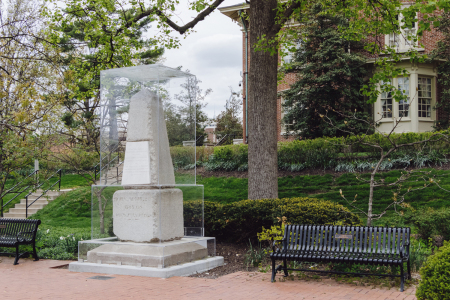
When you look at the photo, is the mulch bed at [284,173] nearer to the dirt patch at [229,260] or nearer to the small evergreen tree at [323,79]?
the small evergreen tree at [323,79]

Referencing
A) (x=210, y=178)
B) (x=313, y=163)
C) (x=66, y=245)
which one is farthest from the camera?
(x=210, y=178)

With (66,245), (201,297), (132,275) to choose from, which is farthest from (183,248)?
(66,245)

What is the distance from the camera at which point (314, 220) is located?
328 inches

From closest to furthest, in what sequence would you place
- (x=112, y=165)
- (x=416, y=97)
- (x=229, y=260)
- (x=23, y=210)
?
(x=112, y=165), (x=229, y=260), (x=23, y=210), (x=416, y=97)

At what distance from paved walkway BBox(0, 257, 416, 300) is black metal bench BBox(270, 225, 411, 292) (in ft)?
1.28

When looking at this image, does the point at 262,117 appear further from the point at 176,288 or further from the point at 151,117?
the point at 176,288

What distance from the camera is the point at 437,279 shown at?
165 inches

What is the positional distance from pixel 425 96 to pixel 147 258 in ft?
63.2

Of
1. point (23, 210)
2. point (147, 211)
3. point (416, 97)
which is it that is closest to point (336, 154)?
point (416, 97)

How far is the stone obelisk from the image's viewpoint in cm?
800

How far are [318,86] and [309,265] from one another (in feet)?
43.3

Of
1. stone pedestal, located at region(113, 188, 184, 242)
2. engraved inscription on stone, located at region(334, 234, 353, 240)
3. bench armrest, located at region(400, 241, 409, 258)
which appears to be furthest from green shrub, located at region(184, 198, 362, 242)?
bench armrest, located at region(400, 241, 409, 258)

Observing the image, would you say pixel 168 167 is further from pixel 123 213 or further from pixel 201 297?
pixel 201 297

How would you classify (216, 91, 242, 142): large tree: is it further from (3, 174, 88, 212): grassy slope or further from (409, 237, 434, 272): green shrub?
(409, 237, 434, 272): green shrub
